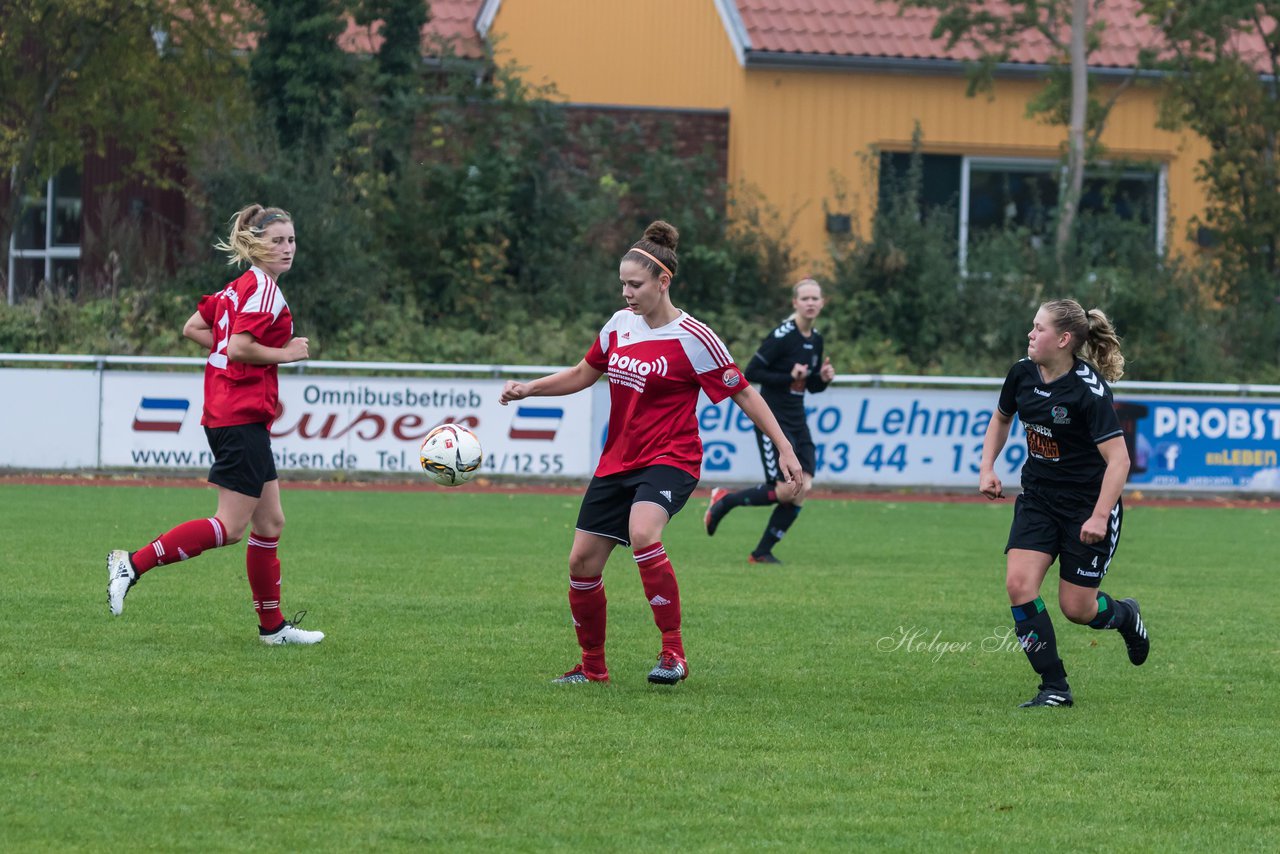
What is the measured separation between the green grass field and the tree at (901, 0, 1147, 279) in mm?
12973

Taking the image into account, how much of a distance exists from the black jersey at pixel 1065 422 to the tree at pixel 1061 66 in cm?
1685

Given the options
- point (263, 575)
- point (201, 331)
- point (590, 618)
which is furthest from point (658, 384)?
point (201, 331)

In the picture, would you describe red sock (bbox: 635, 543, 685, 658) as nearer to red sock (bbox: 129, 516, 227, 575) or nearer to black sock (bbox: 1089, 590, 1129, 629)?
black sock (bbox: 1089, 590, 1129, 629)

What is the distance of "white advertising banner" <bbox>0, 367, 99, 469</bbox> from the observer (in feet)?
58.4

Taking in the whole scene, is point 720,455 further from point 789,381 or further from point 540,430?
point 789,381

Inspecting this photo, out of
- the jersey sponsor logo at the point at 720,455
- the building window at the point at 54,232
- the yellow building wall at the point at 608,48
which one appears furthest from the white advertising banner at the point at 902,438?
the building window at the point at 54,232

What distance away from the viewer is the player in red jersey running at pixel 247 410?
24.6 ft

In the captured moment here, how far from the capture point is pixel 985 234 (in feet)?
80.9

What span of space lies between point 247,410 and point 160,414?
35.3 feet

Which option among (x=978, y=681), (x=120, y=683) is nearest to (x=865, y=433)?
(x=978, y=681)

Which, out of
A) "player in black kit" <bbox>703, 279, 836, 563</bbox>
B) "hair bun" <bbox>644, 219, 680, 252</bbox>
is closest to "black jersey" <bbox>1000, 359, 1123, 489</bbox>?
"hair bun" <bbox>644, 219, 680, 252</bbox>

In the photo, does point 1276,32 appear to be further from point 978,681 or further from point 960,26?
point 978,681

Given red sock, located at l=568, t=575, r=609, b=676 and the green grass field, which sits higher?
red sock, located at l=568, t=575, r=609, b=676

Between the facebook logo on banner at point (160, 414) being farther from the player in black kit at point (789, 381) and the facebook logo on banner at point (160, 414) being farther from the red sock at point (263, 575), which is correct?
the red sock at point (263, 575)
